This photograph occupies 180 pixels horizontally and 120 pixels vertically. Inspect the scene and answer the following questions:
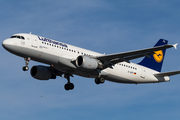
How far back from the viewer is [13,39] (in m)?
36.3

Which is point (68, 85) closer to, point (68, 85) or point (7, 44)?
point (68, 85)

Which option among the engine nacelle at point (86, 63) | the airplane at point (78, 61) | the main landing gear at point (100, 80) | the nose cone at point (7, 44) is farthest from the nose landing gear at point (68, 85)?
the nose cone at point (7, 44)

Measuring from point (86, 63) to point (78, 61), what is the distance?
110 centimetres

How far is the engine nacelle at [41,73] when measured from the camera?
1697 inches

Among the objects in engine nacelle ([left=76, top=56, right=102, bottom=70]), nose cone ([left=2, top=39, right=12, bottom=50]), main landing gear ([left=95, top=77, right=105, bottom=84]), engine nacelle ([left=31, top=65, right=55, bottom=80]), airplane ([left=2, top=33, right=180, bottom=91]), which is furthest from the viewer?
engine nacelle ([left=31, top=65, right=55, bottom=80])

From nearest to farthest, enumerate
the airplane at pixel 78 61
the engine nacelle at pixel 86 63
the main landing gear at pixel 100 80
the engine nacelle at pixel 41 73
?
1. the airplane at pixel 78 61
2. the engine nacelle at pixel 86 63
3. the main landing gear at pixel 100 80
4. the engine nacelle at pixel 41 73

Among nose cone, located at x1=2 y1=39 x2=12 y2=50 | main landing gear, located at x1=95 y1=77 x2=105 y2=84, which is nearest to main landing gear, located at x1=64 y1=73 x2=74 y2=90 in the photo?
main landing gear, located at x1=95 y1=77 x2=105 y2=84

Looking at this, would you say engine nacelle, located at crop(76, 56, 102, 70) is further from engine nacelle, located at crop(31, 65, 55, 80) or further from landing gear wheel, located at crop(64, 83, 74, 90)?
landing gear wheel, located at crop(64, 83, 74, 90)

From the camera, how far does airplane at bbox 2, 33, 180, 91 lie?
36469mm

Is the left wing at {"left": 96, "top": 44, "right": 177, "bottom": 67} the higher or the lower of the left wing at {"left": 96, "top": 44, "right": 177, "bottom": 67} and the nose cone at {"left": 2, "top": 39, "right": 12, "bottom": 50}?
the lower

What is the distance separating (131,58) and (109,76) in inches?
178

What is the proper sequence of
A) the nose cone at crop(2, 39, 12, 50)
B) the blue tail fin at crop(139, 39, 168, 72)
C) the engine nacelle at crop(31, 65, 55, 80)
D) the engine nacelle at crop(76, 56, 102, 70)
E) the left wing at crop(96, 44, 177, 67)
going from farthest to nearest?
the blue tail fin at crop(139, 39, 168, 72)
the engine nacelle at crop(31, 65, 55, 80)
the engine nacelle at crop(76, 56, 102, 70)
the left wing at crop(96, 44, 177, 67)
the nose cone at crop(2, 39, 12, 50)

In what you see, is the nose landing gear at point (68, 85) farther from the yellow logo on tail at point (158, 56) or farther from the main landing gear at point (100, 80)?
the yellow logo on tail at point (158, 56)

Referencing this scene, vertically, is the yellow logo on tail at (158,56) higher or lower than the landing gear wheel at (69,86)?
higher
